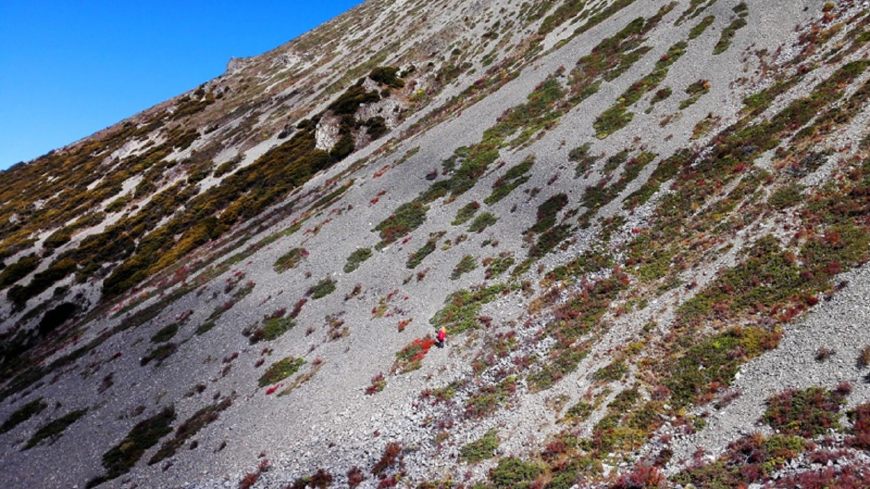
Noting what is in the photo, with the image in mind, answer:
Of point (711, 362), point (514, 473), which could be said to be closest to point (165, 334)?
point (514, 473)

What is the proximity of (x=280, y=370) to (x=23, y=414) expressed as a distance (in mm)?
23428

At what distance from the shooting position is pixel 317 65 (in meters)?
121

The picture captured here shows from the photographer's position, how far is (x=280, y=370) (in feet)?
103

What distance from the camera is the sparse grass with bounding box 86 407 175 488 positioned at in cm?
2791

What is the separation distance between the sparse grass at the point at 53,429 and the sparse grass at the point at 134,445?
23.3 feet

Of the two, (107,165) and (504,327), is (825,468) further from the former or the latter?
(107,165)

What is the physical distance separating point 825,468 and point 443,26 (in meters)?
94.4

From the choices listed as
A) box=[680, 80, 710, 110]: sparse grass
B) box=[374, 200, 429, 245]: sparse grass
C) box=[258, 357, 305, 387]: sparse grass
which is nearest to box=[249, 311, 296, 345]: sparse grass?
box=[258, 357, 305, 387]: sparse grass

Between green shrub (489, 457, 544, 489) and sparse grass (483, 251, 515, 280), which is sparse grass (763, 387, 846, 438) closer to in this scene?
green shrub (489, 457, 544, 489)

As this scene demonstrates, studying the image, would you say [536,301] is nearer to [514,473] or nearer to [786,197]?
[514,473]

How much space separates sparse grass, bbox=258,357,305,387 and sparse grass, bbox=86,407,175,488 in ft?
19.5

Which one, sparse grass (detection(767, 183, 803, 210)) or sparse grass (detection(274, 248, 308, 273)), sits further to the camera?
sparse grass (detection(274, 248, 308, 273))

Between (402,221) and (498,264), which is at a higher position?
(402,221)

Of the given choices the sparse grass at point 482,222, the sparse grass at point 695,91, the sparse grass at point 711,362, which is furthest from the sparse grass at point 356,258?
the sparse grass at point 695,91
